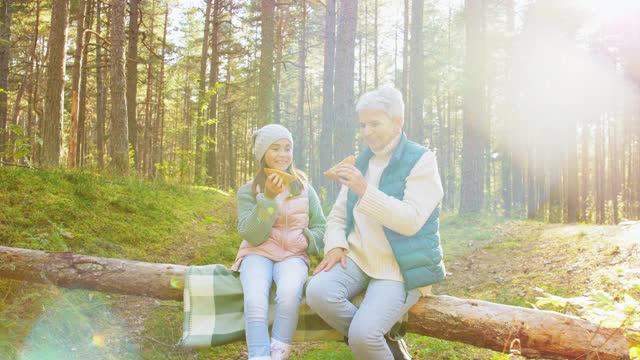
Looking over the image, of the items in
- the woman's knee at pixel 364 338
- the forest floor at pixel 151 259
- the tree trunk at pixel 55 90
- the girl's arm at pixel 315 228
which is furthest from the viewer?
the tree trunk at pixel 55 90

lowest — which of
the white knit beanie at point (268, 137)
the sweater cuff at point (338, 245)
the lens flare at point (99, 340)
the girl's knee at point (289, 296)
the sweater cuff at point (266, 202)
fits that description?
the lens flare at point (99, 340)

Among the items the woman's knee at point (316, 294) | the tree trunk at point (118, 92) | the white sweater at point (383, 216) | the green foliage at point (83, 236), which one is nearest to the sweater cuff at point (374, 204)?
the white sweater at point (383, 216)

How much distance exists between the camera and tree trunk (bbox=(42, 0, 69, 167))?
25.9ft

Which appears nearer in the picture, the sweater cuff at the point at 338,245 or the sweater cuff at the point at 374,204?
the sweater cuff at the point at 374,204

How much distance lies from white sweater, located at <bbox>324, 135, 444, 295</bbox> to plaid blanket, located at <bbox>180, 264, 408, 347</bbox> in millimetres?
345

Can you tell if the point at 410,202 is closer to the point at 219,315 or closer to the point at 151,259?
the point at 219,315

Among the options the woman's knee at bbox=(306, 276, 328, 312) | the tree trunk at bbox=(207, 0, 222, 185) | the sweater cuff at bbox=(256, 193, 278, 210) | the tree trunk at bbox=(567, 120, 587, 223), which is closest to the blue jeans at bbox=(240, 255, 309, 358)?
the woman's knee at bbox=(306, 276, 328, 312)

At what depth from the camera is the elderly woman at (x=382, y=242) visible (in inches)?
116

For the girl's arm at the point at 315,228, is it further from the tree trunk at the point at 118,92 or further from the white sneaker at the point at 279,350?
the tree trunk at the point at 118,92

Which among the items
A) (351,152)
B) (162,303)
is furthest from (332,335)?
(351,152)

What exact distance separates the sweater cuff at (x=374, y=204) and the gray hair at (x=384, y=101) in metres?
0.61

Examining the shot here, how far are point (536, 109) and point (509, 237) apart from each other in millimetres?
13116

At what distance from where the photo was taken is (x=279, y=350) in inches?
120

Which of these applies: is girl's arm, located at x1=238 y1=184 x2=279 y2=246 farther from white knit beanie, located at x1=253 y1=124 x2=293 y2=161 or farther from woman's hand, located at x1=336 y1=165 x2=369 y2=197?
woman's hand, located at x1=336 y1=165 x2=369 y2=197
